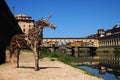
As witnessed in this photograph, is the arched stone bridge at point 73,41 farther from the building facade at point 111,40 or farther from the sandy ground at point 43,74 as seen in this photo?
the sandy ground at point 43,74

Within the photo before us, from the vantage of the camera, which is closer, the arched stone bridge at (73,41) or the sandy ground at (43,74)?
the sandy ground at (43,74)

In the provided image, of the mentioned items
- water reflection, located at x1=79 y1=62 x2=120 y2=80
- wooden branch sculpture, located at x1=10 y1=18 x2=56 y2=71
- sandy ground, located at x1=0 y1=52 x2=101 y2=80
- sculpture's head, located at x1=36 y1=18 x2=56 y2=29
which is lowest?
water reflection, located at x1=79 y1=62 x2=120 y2=80

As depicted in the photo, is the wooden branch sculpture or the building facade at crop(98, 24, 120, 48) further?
the building facade at crop(98, 24, 120, 48)

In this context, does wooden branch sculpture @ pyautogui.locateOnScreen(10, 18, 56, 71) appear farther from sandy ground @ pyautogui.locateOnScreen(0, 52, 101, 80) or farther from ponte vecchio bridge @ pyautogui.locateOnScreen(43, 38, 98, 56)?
ponte vecchio bridge @ pyautogui.locateOnScreen(43, 38, 98, 56)

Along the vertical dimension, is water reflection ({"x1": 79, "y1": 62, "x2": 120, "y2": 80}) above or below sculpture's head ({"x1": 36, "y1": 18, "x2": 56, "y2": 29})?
below

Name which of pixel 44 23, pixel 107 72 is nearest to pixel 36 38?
pixel 44 23

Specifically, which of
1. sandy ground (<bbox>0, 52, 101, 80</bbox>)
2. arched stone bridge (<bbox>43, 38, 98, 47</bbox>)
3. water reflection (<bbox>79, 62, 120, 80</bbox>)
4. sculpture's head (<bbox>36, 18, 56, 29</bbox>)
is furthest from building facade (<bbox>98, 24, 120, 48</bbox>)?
sandy ground (<bbox>0, 52, 101, 80</bbox>)

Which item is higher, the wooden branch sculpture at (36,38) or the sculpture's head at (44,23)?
the sculpture's head at (44,23)

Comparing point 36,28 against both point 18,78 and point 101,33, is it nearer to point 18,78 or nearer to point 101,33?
point 18,78

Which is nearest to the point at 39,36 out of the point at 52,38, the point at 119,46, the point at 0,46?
the point at 0,46

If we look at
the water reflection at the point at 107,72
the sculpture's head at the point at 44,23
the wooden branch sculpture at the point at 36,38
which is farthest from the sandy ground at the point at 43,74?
the water reflection at the point at 107,72

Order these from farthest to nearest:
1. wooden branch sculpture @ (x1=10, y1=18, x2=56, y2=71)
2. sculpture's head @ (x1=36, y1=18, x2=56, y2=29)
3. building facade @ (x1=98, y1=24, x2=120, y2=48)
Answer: building facade @ (x1=98, y1=24, x2=120, y2=48) → sculpture's head @ (x1=36, y1=18, x2=56, y2=29) → wooden branch sculpture @ (x1=10, y1=18, x2=56, y2=71)

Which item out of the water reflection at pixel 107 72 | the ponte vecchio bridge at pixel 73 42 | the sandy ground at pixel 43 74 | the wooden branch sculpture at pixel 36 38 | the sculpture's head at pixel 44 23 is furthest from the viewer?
the ponte vecchio bridge at pixel 73 42

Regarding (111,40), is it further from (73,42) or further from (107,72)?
(107,72)
